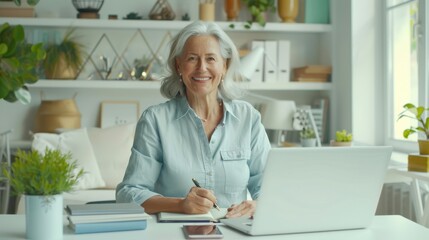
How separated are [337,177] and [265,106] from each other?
3057mm

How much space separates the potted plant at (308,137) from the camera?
4.48m

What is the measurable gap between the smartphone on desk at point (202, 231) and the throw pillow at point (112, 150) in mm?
2478

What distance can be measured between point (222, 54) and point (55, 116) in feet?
8.33

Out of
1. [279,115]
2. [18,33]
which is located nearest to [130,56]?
[279,115]

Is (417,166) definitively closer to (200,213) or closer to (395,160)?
(395,160)

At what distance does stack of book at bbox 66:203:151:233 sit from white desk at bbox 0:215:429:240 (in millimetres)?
17

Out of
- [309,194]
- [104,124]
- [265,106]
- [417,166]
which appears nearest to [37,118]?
[104,124]

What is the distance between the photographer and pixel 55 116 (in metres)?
4.79

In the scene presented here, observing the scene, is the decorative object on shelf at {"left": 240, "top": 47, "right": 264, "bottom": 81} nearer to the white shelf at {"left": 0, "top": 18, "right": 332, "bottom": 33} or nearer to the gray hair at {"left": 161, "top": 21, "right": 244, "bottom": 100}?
the white shelf at {"left": 0, "top": 18, "right": 332, "bottom": 33}

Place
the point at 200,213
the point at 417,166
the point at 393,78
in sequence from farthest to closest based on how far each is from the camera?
the point at 393,78
the point at 417,166
the point at 200,213

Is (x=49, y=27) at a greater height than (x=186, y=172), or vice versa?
(x=49, y=27)

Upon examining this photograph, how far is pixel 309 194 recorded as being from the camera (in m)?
1.76

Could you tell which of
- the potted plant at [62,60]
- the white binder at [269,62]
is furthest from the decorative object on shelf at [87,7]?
the white binder at [269,62]

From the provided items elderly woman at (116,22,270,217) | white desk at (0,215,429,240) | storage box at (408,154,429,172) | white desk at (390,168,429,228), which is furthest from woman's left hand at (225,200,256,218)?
storage box at (408,154,429,172)
